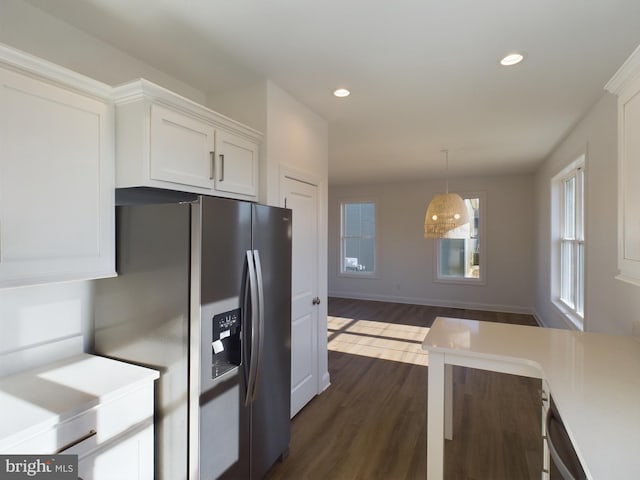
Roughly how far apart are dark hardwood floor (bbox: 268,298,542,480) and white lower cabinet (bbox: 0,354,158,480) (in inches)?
37.5

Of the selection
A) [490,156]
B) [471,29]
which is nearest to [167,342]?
[471,29]

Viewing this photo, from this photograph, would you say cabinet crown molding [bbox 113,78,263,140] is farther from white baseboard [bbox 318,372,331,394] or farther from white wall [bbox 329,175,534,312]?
white wall [bbox 329,175,534,312]

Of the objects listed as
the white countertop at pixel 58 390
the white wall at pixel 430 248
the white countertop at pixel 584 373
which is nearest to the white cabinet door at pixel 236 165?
the white countertop at pixel 58 390

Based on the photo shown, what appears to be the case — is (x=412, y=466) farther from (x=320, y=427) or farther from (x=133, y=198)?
(x=133, y=198)

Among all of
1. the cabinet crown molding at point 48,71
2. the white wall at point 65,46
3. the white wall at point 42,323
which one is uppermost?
the white wall at point 65,46

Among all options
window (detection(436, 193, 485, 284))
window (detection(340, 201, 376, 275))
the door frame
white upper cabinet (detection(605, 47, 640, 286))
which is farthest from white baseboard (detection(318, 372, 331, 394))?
window (detection(340, 201, 376, 275))

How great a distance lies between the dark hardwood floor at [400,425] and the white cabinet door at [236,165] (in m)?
1.82

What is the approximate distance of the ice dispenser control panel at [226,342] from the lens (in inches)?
61.4

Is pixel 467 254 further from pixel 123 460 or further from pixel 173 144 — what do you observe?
pixel 123 460

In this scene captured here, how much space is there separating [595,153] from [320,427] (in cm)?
321

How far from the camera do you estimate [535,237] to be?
5.73 m

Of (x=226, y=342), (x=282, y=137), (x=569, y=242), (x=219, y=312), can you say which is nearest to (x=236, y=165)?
(x=282, y=137)

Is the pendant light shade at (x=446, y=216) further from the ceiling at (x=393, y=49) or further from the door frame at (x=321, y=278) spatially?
the door frame at (x=321, y=278)

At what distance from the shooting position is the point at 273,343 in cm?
201
